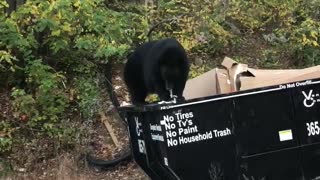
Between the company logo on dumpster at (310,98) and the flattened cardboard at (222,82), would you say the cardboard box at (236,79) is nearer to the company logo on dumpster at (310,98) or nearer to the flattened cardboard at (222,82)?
the flattened cardboard at (222,82)

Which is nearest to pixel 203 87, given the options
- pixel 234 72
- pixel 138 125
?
pixel 234 72

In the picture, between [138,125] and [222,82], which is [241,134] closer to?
[138,125]

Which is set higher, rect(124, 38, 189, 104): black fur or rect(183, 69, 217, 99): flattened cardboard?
rect(124, 38, 189, 104): black fur

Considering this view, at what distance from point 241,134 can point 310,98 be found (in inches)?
26.6

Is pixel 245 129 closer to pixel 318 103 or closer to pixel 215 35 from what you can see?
pixel 318 103

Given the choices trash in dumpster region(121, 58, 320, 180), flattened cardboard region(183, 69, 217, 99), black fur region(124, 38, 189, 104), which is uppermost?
black fur region(124, 38, 189, 104)

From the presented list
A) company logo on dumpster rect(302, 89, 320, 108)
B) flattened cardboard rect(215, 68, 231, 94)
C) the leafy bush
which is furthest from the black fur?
the leafy bush

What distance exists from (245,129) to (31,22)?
439 cm

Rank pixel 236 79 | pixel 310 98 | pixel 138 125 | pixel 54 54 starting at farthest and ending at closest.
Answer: pixel 54 54
pixel 236 79
pixel 138 125
pixel 310 98

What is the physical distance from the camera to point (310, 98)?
13.9 ft

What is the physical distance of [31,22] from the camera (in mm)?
7402

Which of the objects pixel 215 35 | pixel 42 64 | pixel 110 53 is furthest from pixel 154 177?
pixel 215 35

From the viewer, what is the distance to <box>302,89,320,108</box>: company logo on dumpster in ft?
13.8

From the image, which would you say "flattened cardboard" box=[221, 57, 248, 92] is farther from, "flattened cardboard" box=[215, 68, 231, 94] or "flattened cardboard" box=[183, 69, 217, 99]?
"flattened cardboard" box=[183, 69, 217, 99]
